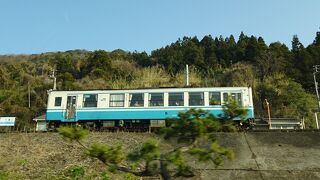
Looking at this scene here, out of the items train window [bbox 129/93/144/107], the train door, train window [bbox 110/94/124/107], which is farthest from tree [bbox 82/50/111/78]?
train window [bbox 129/93/144/107]

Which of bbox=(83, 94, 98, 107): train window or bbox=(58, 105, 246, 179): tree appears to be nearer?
bbox=(58, 105, 246, 179): tree

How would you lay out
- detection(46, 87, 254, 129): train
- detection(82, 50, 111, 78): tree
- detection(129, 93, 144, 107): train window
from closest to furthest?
detection(46, 87, 254, 129): train → detection(129, 93, 144, 107): train window → detection(82, 50, 111, 78): tree

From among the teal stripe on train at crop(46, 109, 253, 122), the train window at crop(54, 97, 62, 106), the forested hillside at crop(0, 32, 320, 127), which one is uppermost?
the forested hillside at crop(0, 32, 320, 127)

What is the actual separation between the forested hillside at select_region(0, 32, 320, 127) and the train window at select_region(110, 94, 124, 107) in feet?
37.1

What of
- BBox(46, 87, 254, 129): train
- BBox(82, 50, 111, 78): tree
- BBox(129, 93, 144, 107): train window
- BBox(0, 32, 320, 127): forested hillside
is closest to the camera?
BBox(46, 87, 254, 129): train

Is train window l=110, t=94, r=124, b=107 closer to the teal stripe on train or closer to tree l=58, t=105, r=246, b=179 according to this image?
the teal stripe on train

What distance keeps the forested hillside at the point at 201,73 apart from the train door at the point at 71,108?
1185 centimetres

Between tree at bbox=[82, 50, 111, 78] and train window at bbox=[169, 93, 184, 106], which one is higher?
tree at bbox=[82, 50, 111, 78]

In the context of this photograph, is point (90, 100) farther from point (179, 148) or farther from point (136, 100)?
point (179, 148)

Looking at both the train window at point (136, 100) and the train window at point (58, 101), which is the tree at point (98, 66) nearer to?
the train window at point (58, 101)

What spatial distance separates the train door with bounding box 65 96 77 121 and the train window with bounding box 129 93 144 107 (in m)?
2.90

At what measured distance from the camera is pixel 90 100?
19094 millimetres

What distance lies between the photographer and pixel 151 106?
60.5ft

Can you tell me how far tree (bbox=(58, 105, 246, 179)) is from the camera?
4.75 metres
